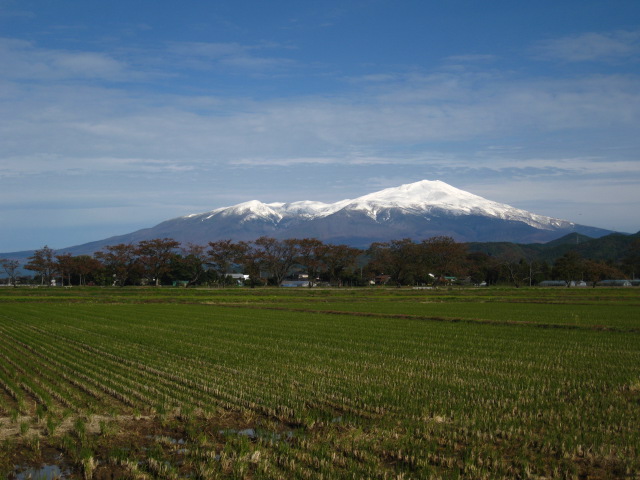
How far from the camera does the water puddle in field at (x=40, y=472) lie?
20.3 feet

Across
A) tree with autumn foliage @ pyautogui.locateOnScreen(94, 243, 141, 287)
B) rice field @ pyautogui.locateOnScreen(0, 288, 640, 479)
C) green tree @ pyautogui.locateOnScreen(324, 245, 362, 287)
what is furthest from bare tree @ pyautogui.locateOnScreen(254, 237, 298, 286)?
rice field @ pyautogui.locateOnScreen(0, 288, 640, 479)

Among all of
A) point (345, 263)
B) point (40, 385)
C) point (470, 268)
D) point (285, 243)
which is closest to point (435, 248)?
point (470, 268)

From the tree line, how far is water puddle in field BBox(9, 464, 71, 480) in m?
99.5

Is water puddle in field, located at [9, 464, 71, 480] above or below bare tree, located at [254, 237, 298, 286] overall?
below

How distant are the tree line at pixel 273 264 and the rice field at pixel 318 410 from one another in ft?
302

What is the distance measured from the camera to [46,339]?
18.7 meters

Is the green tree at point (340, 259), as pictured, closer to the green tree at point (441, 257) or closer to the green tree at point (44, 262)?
the green tree at point (441, 257)

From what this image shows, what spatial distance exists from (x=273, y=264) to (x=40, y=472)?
11005cm

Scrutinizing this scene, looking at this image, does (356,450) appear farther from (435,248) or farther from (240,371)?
(435,248)

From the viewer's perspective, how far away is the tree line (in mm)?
109812

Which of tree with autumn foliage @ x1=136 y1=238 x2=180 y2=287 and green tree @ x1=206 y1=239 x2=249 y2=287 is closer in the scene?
tree with autumn foliage @ x1=136 y1=238 x2=180 y2=287

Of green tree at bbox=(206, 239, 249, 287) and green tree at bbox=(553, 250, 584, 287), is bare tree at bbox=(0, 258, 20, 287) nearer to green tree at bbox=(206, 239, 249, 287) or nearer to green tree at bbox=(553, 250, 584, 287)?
green tree at bbox=(206, 239, 249, 287)

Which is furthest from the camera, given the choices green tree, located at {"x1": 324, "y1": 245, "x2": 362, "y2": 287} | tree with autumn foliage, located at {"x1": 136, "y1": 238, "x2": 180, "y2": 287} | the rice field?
green tree, located at {"x1": 324, "y1": 245, "x2": 362, "y2": 287}

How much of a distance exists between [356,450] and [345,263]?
108 meters
